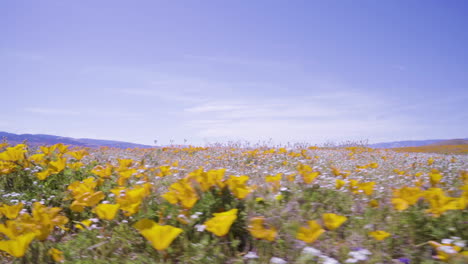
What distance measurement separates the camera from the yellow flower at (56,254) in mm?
1586

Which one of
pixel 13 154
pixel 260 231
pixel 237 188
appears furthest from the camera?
pixel 13 154

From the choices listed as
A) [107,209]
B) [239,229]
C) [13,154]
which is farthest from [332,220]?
[13,154]

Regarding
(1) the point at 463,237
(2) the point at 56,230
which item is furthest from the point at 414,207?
(2) the point at 56,230

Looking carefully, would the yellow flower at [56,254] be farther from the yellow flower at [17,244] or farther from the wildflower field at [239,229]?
the yellow flower at [17,244]

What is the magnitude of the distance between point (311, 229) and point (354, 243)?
40cm

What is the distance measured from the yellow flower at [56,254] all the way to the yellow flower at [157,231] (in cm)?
60

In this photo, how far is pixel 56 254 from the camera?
5.26 feet

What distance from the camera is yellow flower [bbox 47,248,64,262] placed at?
5.20 feet

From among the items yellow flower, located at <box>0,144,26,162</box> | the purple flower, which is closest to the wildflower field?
the purple flower

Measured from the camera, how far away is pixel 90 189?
78.5 inches

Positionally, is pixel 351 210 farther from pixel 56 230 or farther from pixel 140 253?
pixel 56 230

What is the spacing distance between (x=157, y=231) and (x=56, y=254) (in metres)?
0.72

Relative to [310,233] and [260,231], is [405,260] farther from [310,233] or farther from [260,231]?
[260,231]

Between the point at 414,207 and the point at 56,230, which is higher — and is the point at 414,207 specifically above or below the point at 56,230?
above
